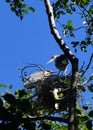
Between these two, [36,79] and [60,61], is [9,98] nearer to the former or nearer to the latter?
[36,79]

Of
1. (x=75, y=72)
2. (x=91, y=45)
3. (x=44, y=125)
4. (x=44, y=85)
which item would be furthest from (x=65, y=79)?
(x=44, y=125)

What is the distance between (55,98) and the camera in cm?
764

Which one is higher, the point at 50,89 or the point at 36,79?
the point at 36,79

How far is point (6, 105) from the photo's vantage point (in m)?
4.41

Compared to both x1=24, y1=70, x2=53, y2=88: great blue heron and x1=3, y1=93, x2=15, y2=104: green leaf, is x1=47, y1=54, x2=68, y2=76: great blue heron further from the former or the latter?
x1=3, y1=93, x2=15, y2=104: green leaf

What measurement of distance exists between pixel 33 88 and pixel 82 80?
3.90 feet

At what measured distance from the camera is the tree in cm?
425

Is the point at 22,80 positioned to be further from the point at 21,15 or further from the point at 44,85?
the point at 21,15

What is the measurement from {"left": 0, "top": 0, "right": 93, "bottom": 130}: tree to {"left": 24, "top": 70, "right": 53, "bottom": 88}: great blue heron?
93 mm

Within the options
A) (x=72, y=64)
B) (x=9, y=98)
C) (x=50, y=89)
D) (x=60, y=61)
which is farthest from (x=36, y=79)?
(x=9, y=98)

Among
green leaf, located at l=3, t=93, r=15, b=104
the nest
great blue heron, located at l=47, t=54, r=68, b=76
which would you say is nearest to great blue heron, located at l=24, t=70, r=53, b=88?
the nest

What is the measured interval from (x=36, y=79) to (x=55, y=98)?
0.78 metres

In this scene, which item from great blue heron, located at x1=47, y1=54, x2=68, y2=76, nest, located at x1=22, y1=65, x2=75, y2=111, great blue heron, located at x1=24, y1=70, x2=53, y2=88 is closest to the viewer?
nest, located at x1=22, y1=65, x2=75, y2=111

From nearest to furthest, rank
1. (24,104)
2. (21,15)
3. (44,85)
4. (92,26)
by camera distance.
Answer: (24,104) < (44,85) < (92,26) < (21,15)
